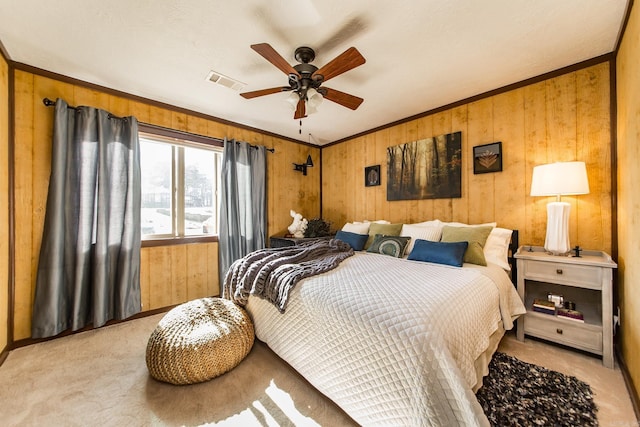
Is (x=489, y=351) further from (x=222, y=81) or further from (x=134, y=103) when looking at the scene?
(x=134, y=103)

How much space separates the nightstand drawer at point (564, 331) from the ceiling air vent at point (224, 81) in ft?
11.0

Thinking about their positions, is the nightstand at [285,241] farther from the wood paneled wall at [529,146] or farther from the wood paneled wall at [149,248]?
the wood paneled wall at [529,146]

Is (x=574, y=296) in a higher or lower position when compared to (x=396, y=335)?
lower

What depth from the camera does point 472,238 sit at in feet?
7.67

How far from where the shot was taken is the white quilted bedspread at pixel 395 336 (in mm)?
1037

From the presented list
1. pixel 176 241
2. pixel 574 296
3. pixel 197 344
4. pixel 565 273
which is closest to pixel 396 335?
pixel 197 344

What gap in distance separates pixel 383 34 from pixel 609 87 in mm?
1980

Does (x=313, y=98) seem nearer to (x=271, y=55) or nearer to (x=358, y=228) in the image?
(x=271, y=55)

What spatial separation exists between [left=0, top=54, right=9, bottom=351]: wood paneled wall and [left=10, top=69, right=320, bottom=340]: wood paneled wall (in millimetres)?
98

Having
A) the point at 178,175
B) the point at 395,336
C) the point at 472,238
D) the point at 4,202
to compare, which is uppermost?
the point at 178,175

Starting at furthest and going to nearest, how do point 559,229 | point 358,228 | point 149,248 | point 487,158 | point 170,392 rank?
point 358,228 < point 149,248 < point 487,158 < point 559,229 < point 170,392

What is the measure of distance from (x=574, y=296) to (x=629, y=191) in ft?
3.51

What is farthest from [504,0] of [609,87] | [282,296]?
[282,296]

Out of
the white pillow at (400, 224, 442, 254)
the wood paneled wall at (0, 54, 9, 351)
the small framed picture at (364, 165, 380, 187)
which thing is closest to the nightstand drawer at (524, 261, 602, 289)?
the white pillow at (400, 224, 442, 254)
